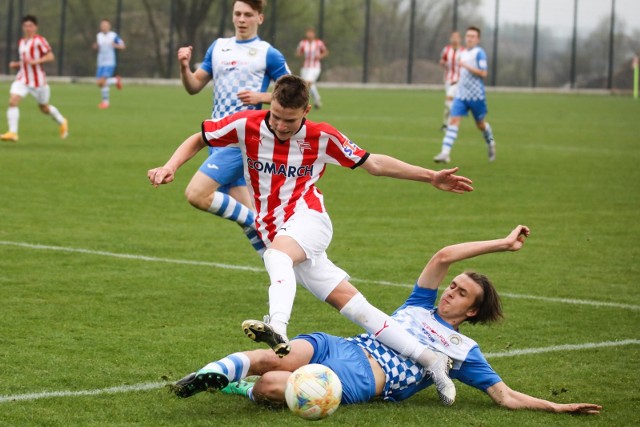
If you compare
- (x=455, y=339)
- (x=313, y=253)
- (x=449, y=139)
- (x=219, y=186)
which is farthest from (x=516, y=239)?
(x=449, y=139)

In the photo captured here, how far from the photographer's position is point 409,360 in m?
6.04

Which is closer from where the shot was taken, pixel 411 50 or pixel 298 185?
pixel 298 185

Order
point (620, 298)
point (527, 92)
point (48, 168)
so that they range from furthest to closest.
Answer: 1. point (527, 92)
2. point (48, 168)
3. point (620, 298)

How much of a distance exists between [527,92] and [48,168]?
39620 millimetres

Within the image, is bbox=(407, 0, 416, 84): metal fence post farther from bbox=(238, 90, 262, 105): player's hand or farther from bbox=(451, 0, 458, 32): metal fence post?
bbox=(238, 90, 262, 105): player's hand

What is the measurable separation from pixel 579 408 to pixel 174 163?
2421mm

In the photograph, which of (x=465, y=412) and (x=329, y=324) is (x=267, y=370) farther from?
(x=329, y=324)

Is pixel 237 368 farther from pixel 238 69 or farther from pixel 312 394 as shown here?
pixel 238 69

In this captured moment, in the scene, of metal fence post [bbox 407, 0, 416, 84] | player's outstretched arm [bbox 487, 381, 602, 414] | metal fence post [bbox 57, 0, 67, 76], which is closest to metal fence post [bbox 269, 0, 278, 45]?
metal fence post [bbox 407, 0, 416, 84]

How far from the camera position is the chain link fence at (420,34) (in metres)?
52.0

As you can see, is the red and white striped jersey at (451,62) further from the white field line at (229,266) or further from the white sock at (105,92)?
the white field line at (229,266)

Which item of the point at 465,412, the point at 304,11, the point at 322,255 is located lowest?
the point at 465,412

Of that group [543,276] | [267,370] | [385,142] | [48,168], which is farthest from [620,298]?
[385,142]

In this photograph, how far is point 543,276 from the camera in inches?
394
